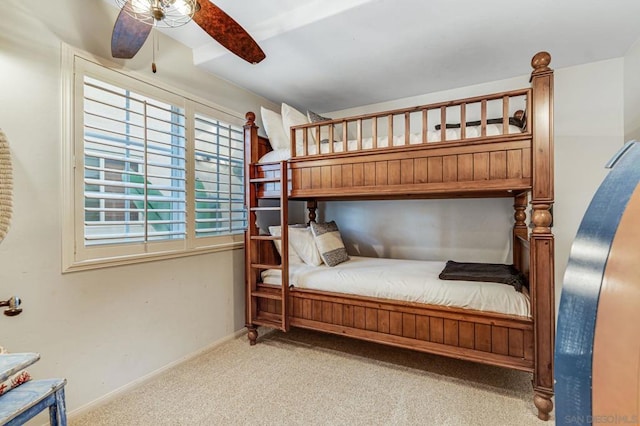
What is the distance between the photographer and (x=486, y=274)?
7.14 feet

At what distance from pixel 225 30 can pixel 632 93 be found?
3.01 meters

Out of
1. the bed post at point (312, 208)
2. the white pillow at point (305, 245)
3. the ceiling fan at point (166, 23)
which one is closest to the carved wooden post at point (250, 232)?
the white pillow at point (305, 245)

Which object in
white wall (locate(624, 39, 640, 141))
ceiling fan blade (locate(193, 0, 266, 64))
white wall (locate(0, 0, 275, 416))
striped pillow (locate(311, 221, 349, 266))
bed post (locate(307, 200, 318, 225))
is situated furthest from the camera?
bed post (locate(307, 200, 318, 225))

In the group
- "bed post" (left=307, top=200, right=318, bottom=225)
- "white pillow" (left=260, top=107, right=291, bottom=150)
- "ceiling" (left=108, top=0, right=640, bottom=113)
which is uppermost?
"ceiling" (left=108, top=0, right=640, bottom=113)

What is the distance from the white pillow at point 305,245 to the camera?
9.54 ft

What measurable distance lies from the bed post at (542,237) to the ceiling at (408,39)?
0.57 meters

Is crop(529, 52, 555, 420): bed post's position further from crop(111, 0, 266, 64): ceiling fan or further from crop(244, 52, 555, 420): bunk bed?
crop(111, 0, 266, 64): ceiling fan

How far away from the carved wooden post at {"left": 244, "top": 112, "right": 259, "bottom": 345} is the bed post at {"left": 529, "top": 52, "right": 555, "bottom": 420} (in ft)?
6.95

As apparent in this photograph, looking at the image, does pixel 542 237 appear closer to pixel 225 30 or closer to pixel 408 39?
pixel 408 39

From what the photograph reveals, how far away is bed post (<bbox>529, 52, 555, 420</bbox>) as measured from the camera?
66.1 inches

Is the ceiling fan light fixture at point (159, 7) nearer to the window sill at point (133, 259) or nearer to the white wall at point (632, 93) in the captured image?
the window sill at point (133, 259)

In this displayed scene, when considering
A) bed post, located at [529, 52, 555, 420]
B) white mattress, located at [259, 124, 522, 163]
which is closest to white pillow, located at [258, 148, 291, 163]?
white mattress, located at [259, 124, 522, 163]

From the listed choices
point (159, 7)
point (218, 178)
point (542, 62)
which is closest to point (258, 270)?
point (218, 178)

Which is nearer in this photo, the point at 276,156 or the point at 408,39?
the point at 408,39
